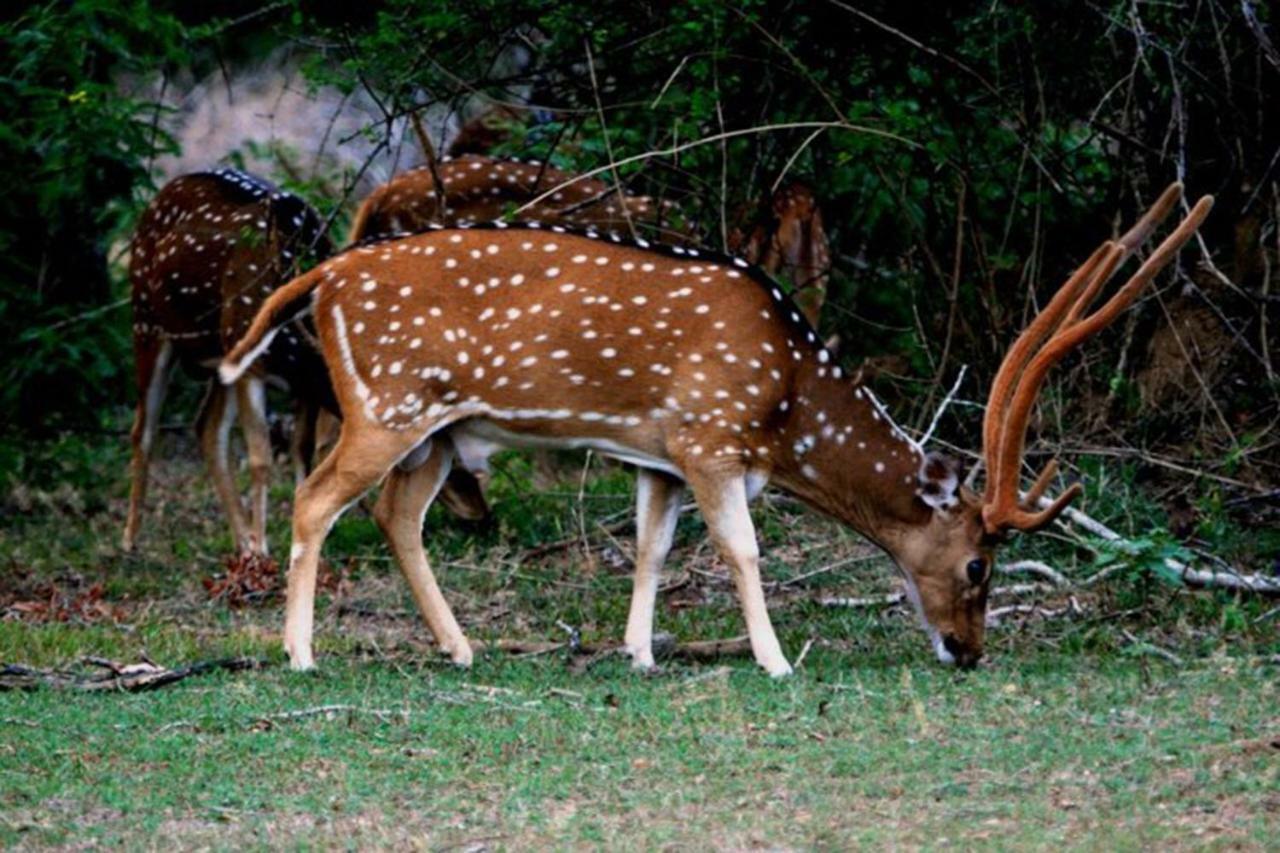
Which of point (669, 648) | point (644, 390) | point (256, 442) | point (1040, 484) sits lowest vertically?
point (256, 442)

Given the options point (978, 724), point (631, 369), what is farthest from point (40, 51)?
point (978, 724)

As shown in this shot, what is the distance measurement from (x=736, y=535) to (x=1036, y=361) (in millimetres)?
1238

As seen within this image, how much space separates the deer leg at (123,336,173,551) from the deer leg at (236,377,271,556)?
1.83ft

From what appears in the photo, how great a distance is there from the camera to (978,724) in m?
7.06

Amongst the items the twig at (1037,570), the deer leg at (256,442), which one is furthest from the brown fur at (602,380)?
the deer leg at (256,442)

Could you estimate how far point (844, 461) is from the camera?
8586 millimetres

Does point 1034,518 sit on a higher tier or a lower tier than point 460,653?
higher

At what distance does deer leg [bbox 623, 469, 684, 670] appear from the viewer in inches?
336

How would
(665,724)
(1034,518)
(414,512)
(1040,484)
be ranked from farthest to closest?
(414,512), (1034,518), (1040,484), (665,724)

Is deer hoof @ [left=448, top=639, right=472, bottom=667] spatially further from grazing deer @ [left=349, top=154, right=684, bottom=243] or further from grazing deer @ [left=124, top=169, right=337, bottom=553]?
grazing deer @ [left=349, top=154, right=684, bottom=243]

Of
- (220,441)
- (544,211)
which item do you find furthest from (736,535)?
(220,441)

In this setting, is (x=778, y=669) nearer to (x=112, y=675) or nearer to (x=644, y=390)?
(x=644, y=390)

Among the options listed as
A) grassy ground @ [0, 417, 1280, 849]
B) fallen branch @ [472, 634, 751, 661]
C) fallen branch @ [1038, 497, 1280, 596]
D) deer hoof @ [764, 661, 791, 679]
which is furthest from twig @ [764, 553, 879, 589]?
deer hoof @ [764, 661, 791, 679]

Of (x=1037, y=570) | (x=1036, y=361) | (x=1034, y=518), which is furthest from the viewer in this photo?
(x=1037, y=570)
